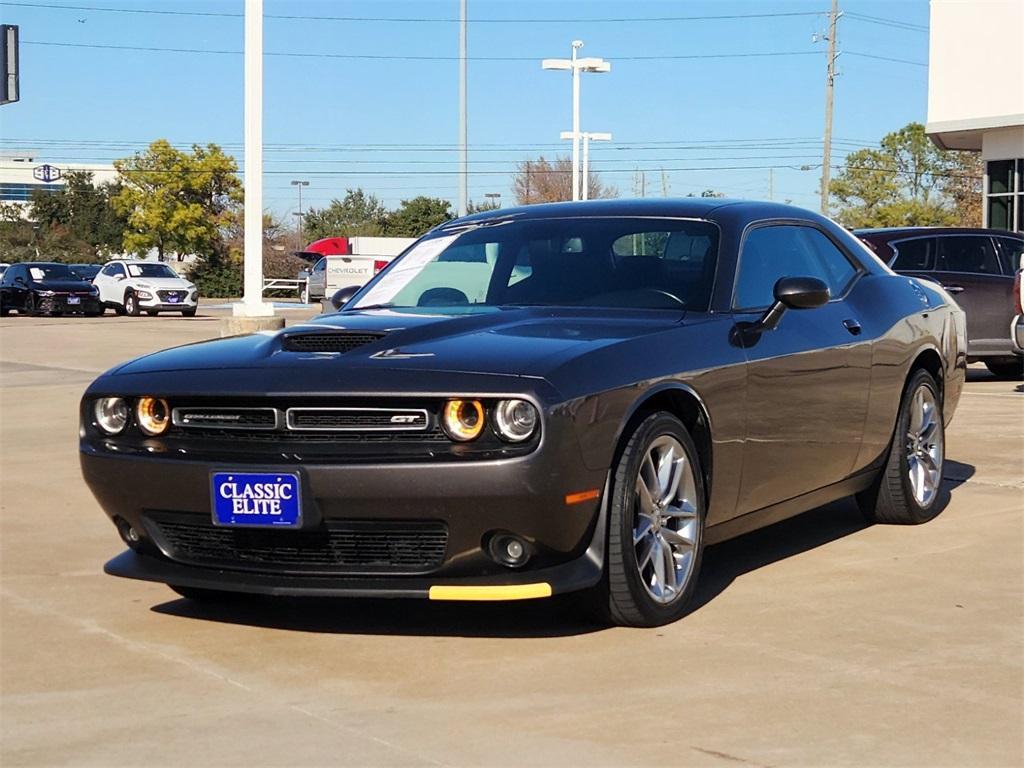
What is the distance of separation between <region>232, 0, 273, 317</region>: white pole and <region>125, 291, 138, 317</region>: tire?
19.9 m

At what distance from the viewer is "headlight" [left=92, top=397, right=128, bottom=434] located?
17.1 feet

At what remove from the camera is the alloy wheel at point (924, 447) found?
23.5ft

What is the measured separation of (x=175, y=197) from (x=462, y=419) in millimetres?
70840

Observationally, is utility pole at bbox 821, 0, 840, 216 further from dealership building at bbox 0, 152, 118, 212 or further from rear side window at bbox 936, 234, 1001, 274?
dealership building at bbox 0, 152, 118, 212

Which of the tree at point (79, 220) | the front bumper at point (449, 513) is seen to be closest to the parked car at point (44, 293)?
the front bumper at point (449, 513)

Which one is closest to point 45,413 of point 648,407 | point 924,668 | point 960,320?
point 960,320

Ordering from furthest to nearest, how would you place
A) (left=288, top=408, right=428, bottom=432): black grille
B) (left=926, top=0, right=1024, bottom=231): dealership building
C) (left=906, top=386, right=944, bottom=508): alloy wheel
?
(left=926, top=0, right=1024, bottom=231): dealership building < (left=906, top=386, right=944, bottom=508): alloy wheel < (left=288, top=408, right=428, bottom=432): black grille

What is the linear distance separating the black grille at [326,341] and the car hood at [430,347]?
2cm

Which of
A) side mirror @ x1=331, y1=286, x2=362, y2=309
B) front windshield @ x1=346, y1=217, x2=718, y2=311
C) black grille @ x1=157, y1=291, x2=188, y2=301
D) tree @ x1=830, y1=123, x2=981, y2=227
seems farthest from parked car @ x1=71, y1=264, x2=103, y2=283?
tree @ x1=830, y1=123, x2=981, y2=227

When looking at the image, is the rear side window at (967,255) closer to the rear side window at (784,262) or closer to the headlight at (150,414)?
the rear side window at (784,262)

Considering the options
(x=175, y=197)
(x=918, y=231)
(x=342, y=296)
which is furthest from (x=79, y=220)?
(x=342, y=296)

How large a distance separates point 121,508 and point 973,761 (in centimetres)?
282

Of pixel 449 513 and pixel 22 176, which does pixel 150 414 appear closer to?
pixel 449 513

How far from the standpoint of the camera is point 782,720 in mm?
4078
